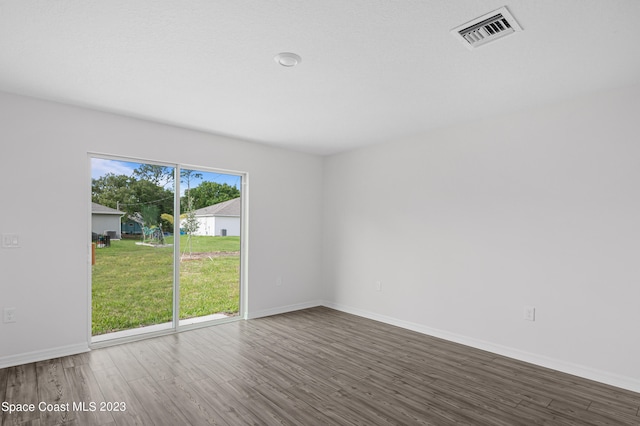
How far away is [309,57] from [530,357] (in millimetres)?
3575

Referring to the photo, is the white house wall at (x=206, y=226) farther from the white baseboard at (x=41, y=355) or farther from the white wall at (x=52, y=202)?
the white baseboard at (x=41, y=355)

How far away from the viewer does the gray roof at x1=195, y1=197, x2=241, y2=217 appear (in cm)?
465

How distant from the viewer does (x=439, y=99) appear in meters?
3.31

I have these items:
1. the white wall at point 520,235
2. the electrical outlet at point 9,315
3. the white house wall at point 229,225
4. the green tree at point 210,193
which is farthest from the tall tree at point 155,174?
the white wall at point 520,235

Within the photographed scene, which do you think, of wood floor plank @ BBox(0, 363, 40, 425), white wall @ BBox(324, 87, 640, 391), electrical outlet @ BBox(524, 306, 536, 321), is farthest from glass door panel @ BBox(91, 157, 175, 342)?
electrical outlet @ BBox(524, 306, 536, 321)

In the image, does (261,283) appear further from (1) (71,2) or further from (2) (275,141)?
(1) (71,2)

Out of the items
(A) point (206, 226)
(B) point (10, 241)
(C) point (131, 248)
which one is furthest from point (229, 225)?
(B) point (10, 241)

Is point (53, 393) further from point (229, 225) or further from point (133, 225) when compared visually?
point (229, 225)

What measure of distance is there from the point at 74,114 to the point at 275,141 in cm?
239

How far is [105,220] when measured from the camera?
3.83 metres

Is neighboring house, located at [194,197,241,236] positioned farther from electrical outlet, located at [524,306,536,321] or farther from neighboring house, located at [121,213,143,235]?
electrical outlet, located at [524,306,536,321]

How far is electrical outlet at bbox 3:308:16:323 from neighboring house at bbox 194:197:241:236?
1.94 m

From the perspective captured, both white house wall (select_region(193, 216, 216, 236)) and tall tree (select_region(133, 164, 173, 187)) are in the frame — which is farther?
white house wall (select_region(193, 216, 216, 236))

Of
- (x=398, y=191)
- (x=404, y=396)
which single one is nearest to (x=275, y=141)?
(x=398, y=191)
